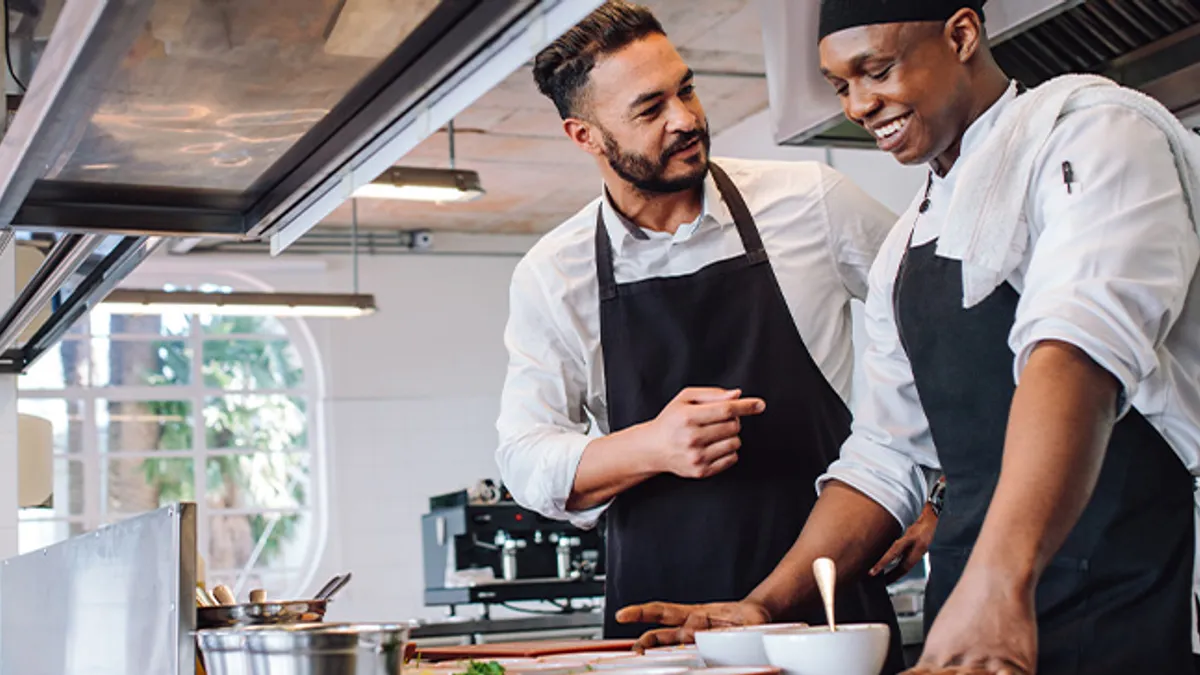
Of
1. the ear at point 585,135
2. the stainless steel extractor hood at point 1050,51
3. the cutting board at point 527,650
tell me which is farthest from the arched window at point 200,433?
the cutting board at point 527,650

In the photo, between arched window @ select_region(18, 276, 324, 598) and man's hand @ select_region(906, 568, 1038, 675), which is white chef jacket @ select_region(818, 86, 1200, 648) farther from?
arched window @ select_region(18, 276, 324, 598)

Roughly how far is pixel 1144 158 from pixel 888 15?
0.39 m

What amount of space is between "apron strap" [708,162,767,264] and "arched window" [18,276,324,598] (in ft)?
24.6

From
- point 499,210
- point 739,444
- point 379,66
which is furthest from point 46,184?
point 499,210

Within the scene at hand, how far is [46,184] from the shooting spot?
2.01m

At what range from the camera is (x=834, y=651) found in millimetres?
1195

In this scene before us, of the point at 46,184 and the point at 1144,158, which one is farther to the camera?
the point at 46,184

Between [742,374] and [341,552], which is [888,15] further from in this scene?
[341,552]

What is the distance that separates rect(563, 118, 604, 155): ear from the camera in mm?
2416

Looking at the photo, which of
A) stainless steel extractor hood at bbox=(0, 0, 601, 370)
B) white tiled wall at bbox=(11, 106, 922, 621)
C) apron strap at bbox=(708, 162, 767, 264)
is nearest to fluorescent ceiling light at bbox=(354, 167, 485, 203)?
stainless steel extractor hood at bbox=(0, 0, 601, 370)

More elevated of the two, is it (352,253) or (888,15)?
(352,253)

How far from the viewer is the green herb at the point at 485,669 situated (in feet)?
4.34

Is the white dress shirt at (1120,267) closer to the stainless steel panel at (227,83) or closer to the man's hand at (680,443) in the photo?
the man's hand at (680,443)

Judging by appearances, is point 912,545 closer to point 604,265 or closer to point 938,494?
point 938,494
